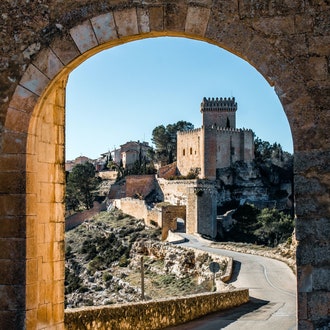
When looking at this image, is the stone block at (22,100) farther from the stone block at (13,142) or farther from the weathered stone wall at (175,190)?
the weathered stone wall at (175,190)

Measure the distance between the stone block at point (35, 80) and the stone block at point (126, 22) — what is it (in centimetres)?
86

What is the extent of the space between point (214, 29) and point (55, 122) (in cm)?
228

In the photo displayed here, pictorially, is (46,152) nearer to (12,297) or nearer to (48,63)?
(48,63)

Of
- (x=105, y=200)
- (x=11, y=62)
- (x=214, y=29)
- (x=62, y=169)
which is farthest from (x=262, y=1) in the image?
(x=105, y=200)

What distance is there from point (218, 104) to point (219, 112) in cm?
110

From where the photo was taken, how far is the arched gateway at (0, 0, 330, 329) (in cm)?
420

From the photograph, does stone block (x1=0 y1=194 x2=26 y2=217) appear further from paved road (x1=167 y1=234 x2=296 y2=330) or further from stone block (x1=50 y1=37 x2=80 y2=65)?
paved road (x1=167 y1=234 x2=296 y2=330)

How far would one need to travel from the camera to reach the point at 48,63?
16.1ft

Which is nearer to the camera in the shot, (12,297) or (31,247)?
(12,297)

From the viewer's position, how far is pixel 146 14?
184 inches

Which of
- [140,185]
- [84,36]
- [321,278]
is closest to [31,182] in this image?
[84,36]

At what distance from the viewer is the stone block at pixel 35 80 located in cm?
494

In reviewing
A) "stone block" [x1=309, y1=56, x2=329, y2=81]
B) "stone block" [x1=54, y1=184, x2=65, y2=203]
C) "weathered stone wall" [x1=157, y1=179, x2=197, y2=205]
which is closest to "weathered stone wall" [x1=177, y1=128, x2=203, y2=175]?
"weathered stone wall" [x1=157, y1=179, x2=197, y2=205]

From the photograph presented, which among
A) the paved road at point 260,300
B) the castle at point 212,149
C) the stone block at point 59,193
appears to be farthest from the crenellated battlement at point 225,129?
the stone block at point 59,193
